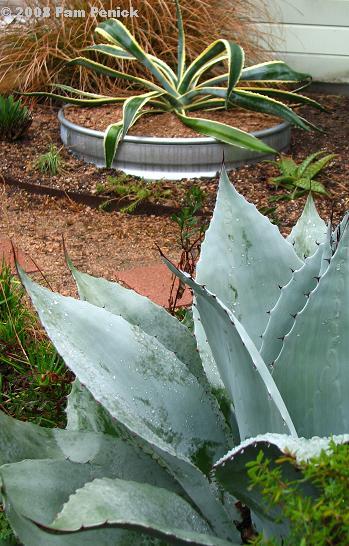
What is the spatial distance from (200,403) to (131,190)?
302cm

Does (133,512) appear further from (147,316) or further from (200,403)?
(147,316)

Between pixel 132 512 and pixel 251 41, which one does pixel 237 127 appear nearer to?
pixel 251 41

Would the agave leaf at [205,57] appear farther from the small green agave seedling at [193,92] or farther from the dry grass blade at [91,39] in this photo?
the dry grass blade at [91,39]

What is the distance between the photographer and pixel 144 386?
1358 mm

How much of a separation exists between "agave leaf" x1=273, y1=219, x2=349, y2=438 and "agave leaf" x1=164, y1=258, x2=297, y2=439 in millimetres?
77

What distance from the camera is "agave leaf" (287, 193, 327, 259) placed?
1771 mm

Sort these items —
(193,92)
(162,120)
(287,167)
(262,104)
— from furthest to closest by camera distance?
1. (162,120)
2. (193,92)
3. (262,104)
4. (287,167)

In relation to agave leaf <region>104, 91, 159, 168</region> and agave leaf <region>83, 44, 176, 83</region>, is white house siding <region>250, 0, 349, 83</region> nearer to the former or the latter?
agave leaf <region>83, 44, 176, 83</region>

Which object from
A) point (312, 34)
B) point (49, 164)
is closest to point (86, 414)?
point (49, 164)

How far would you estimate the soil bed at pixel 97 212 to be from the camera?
3.65 m

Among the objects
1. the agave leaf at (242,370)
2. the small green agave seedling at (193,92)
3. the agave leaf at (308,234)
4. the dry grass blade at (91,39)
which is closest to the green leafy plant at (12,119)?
the small green agave seedling at (193,92)

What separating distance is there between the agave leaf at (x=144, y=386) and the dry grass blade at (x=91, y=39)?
4336 millimetres

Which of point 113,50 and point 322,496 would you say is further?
point 113,50

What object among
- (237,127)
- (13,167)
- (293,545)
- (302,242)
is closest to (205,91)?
(237,127)
